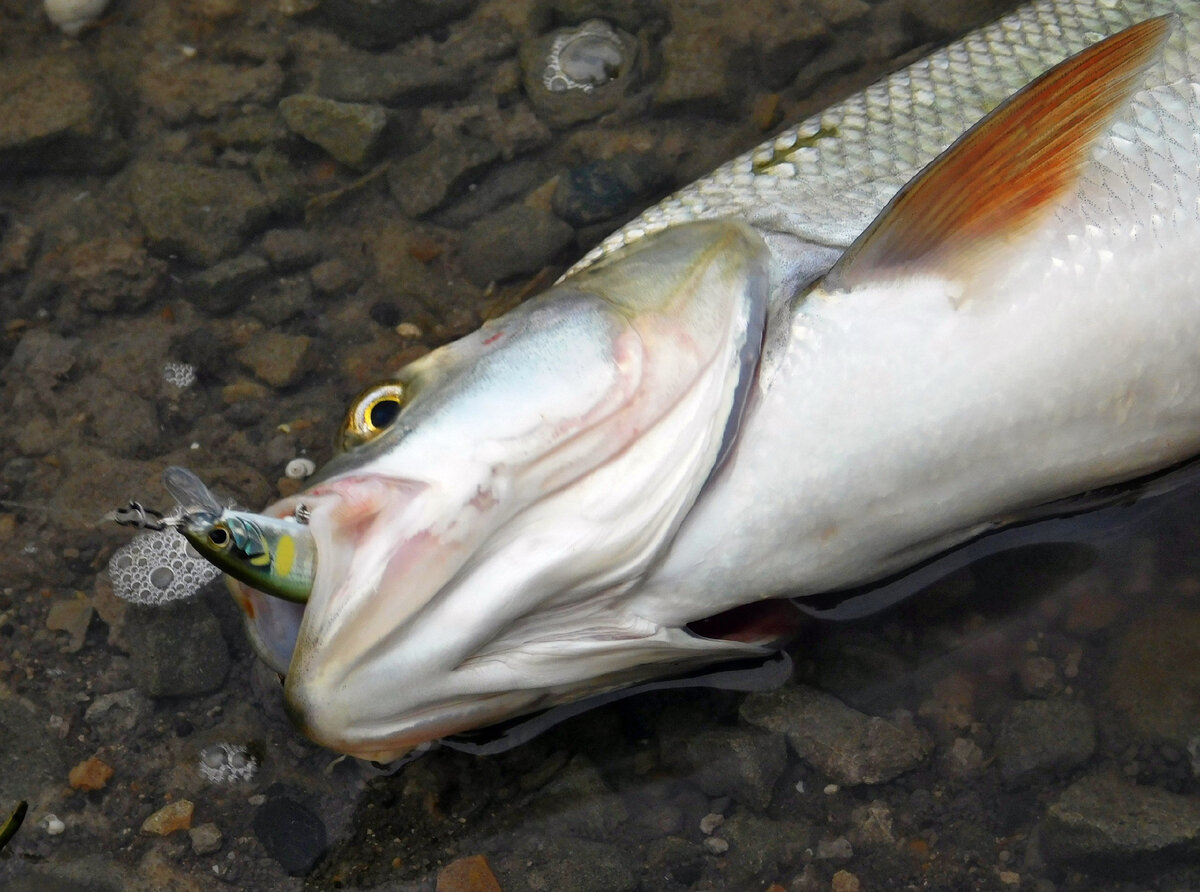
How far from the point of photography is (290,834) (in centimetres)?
268

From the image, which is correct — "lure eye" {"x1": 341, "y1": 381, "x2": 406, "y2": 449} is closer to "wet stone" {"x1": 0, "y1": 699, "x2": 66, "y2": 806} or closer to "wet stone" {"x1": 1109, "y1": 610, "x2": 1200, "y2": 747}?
"wet stone" {"x1": 0, "y1": 699, "x2": 66, "y2": 806}

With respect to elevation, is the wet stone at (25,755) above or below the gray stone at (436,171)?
below

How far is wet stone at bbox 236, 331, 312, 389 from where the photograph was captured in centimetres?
346

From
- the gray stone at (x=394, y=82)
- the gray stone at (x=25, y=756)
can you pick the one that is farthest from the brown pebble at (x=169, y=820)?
the gray stone at (x=394, y=82)

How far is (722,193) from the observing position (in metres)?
2.72

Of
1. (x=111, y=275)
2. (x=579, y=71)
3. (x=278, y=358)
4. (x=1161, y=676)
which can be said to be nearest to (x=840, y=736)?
(x=1161, y=676)

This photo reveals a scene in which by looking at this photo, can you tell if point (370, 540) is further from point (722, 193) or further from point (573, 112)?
point (573, 112)

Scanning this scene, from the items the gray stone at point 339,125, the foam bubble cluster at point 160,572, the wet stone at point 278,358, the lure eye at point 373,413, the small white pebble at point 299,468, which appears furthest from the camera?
the gray stone at point 339,125

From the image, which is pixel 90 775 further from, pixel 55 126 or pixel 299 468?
pixel 55 126

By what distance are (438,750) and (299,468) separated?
1032 millimetres

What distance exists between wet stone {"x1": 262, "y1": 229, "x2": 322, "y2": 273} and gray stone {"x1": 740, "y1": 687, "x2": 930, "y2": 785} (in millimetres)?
2083

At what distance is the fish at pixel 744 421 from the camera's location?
6.44 ft

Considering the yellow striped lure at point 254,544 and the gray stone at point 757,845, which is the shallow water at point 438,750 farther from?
the yellow striped lure at point 254,544

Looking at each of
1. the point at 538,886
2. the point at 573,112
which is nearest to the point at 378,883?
the point at 538,886
